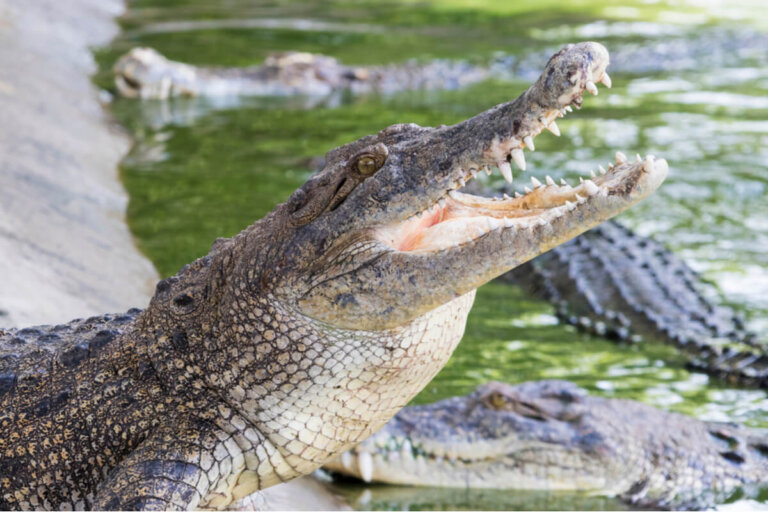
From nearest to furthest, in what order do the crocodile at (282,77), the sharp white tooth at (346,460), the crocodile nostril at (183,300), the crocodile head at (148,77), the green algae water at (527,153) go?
the crocodile nostril at (183,300)
the sharp white tooth at (346,460)
the green algae water at (527,153)
the crocodile head at (148,77)
the crocodile at (282,77)

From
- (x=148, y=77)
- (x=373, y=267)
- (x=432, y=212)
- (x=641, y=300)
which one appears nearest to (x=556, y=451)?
(x=432, y=212)

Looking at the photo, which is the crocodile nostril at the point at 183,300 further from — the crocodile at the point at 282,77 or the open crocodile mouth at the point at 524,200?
the crocodile at the point at 282,77

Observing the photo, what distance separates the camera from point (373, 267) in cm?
271

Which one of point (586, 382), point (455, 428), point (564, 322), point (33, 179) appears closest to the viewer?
point (455, 428)

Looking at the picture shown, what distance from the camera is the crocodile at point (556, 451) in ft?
14.7

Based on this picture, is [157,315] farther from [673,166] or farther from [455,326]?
[673,166]

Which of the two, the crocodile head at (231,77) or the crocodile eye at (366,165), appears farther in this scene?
the crocodile head at (231,77)

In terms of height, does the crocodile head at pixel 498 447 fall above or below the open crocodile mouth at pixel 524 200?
below

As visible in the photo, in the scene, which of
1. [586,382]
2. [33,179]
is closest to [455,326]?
[586,382]

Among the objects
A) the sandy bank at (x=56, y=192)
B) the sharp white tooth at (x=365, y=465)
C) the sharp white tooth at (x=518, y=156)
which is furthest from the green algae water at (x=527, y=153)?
the sharp white tooth at (x=518, y=156)

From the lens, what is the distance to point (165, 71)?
12.9 meters

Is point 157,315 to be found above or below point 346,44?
below

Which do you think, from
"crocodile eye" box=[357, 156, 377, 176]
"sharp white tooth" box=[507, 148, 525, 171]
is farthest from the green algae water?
"sharp white tooth" box=[507, 148, 525, 171]

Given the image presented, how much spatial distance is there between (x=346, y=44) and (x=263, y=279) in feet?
48.3
